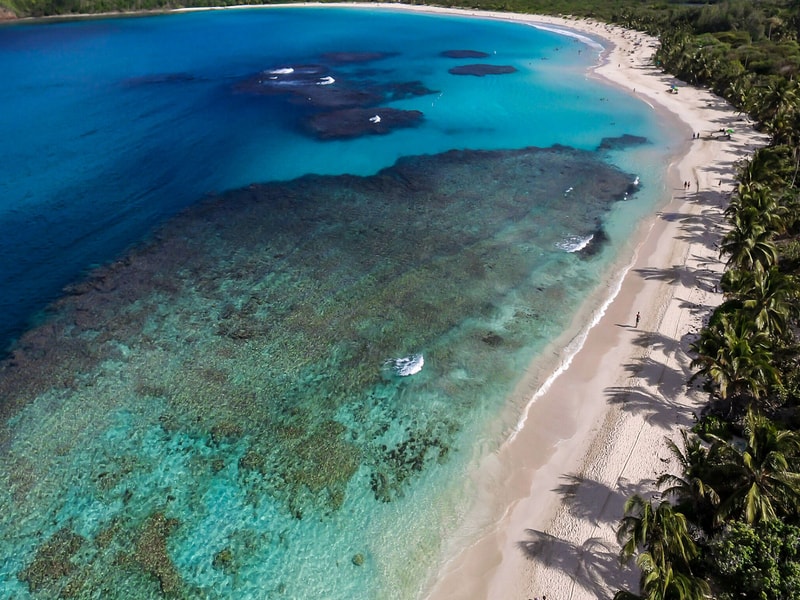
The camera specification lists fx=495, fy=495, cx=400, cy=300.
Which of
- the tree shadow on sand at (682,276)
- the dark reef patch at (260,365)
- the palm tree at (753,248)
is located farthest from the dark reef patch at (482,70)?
the palm tree at (753,248)

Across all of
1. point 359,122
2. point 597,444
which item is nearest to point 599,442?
point 597,444

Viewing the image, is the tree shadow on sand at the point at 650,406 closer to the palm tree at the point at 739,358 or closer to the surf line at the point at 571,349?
the palm tree at the point at 739,358

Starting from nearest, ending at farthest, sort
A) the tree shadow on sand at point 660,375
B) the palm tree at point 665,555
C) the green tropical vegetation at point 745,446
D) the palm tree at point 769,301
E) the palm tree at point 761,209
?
the palm tree at point 665,555 < the green tropical vegetation at point 745,446 < the palm tree at point 769,301 < the tree shadow on sand at point 660,375 < the palm tree at point 761,209

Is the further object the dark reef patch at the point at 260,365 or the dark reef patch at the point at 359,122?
the dark reef patch at the point at 359,122

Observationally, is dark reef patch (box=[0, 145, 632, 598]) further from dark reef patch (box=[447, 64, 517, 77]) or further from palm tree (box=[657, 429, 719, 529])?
dark reef patch (box=[447, 64, 517, 77])

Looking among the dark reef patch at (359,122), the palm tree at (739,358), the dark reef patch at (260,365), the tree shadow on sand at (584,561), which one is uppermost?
the palm tree at (739,358)

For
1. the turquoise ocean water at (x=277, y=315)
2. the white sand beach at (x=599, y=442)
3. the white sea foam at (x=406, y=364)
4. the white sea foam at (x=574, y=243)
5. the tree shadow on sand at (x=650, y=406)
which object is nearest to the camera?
the white sand beach at (x=599, y=442)

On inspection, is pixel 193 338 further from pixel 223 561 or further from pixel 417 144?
pixel 417 144
